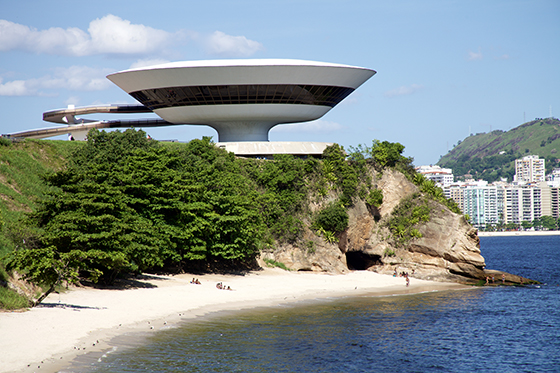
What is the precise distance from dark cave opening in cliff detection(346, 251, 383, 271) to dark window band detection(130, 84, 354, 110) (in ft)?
59.6

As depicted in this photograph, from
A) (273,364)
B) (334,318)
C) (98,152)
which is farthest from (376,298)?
(98,152)

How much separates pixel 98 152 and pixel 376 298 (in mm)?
26339

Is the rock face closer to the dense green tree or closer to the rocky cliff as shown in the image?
the rocky cliff

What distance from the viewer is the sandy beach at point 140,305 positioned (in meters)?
20.7

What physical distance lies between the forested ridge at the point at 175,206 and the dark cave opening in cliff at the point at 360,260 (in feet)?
11.4

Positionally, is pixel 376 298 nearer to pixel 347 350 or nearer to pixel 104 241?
pixel 347 350

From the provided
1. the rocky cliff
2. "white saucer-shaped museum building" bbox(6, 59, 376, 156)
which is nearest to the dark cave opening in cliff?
the rocky cliff

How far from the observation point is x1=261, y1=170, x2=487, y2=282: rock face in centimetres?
5412

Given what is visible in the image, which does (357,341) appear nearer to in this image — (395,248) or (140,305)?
(140,305)

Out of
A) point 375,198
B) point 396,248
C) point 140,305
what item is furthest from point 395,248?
point 140,305

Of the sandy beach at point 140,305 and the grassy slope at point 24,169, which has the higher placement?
the grassy slope at point 24,169


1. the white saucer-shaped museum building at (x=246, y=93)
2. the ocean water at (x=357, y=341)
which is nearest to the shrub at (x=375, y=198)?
the white saucer-shaped museum building at (x=246, y=93)

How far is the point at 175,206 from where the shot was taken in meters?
38.8

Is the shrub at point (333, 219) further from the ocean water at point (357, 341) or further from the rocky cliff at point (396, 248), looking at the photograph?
the ocean water at point (357, 341)
